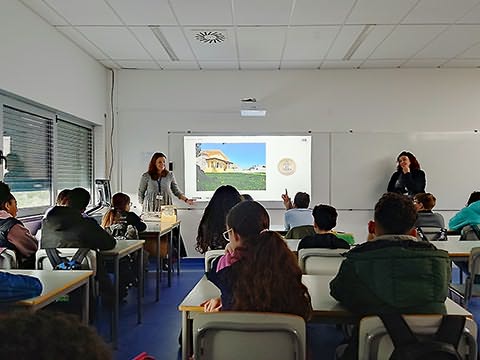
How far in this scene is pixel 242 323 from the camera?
1657mm

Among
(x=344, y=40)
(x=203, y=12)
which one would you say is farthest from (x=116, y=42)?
(x=344, y=40)

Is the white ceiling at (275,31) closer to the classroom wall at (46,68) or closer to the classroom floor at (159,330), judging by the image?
the classroom wall at (46,68)

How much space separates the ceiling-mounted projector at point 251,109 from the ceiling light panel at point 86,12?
93.1 inches

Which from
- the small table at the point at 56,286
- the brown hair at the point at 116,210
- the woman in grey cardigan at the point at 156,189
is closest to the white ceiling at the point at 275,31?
the woman in grey cardigan at the point at 156,189

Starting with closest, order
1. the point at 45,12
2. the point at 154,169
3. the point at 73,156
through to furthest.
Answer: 1. the point at 45,12
2. the point at 73,156
3. the point at 154,169

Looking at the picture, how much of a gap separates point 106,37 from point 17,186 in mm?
2073

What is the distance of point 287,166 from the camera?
7172 mm

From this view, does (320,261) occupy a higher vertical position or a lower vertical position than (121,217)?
lower

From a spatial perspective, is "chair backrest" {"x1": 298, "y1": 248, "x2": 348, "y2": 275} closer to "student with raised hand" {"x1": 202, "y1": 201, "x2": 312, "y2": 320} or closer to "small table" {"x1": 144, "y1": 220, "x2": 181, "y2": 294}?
"student with raised hand" {"x1": 202, "y1": 201, "x2": 312, "y2": 320}

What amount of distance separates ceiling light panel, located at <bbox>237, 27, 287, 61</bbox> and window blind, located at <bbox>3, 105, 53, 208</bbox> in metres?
2.49

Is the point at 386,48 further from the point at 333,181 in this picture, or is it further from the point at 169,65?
the point at 169,65

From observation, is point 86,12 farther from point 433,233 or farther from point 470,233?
point 470,233

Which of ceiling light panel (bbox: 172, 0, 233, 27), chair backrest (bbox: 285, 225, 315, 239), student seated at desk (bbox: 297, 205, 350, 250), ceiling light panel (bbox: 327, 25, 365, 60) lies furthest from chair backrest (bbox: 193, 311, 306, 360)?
ceiling light panel (bbox: 327, 25, 365, 60)

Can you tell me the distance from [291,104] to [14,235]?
4.70 m
